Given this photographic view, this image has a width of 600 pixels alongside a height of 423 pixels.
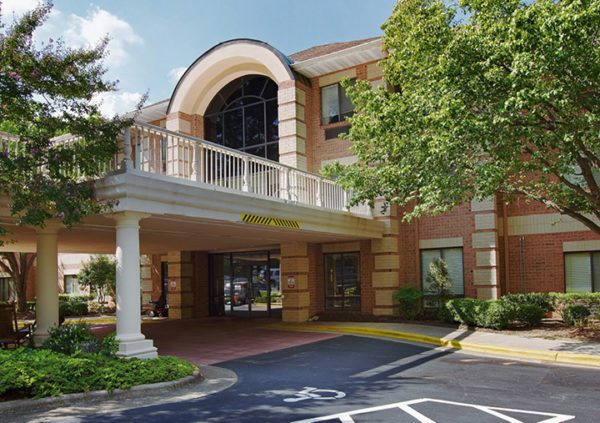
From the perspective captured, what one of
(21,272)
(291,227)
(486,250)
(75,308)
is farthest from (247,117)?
(21,272)

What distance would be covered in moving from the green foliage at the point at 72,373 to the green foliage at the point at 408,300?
34.3 feet

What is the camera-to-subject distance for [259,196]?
12922 mm

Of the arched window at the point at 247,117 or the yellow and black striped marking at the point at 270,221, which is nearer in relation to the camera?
the yellow and black striped marking at the point at 270,221

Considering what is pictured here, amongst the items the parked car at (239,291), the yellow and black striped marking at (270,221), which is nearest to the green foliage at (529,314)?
the yellow and black striped marking at (270,221)

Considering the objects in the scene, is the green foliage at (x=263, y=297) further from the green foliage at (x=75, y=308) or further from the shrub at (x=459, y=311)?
the green foliage at (x=75, y=308)

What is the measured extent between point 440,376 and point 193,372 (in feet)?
15.3

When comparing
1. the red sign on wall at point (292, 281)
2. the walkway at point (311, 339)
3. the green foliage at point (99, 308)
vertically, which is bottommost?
the green foliage at point (99, 308)

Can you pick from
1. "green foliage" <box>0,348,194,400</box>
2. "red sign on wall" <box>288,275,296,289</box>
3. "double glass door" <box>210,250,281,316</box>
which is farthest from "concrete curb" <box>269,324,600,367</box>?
"green foliage" <box>0,348,194,400</box>

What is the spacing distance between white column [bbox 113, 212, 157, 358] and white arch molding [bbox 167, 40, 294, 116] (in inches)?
476

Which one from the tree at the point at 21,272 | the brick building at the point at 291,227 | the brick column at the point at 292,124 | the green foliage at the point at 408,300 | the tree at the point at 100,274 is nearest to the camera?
the brick building at the point at 291,227

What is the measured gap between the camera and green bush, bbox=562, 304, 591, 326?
15.5 meters

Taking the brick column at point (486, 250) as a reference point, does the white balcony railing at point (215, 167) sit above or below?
above

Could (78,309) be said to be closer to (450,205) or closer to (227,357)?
(227,357)

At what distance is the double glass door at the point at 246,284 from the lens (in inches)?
885
